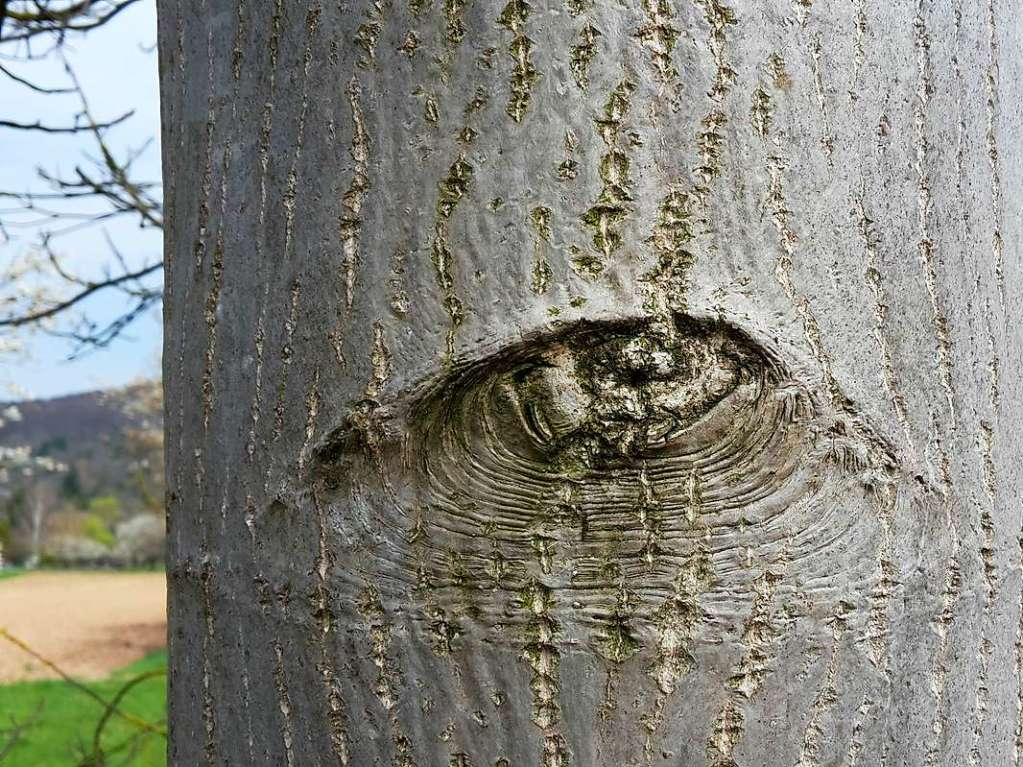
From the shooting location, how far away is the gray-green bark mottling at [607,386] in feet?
1.25

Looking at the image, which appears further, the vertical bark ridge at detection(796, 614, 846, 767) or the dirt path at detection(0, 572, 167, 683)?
the dirt path at detection(0, 572, 167, 683)

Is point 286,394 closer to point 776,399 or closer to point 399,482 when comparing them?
point 399,482

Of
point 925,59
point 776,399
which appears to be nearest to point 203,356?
point 776,399

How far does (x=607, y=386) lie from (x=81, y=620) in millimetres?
15456

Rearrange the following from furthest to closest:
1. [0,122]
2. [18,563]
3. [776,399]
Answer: [18,563] → [0,122] → [776,399]

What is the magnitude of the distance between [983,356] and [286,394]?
0.36m

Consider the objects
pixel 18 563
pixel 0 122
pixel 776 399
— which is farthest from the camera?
pixel 18 563

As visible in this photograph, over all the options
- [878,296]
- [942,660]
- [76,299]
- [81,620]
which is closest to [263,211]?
[878,296]

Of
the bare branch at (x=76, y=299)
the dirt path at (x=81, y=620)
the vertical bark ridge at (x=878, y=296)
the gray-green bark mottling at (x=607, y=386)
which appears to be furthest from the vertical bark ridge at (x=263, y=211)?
the dirt path at (x=81, y=620)

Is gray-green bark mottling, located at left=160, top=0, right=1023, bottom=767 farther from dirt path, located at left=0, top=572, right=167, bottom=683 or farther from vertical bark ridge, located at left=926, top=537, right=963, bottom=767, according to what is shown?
dirt path, located at left=0, top=572, right=167, bottom=683

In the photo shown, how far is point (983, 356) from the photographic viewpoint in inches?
17.5

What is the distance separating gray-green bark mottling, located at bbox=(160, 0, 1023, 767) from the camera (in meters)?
0.38

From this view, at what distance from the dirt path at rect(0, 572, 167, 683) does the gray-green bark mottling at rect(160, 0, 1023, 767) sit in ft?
26.3

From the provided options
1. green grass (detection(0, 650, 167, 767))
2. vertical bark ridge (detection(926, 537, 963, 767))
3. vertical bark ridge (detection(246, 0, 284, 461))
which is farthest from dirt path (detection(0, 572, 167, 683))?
vertical bark ridge (detection(926, 537, 963, 767))
